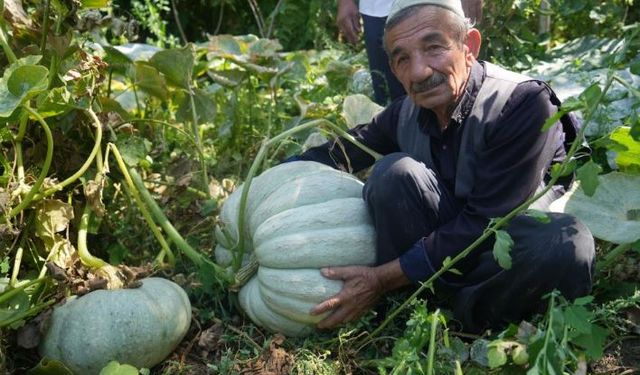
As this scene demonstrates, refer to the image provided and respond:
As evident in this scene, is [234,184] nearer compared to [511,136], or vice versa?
[511,136]

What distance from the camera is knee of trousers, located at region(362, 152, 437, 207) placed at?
2.36 meters

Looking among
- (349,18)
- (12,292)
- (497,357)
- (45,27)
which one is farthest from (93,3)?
(497,357)

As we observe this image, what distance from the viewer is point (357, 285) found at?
7.75 ft

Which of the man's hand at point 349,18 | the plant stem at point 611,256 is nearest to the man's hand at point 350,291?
the plant stem at point 611,256

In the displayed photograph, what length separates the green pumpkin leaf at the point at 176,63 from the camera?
2994 millimetres

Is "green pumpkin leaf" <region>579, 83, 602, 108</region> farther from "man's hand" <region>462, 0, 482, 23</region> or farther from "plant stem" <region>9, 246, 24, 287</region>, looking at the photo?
"plant stem" <region>9, 246, 24, 287</region>

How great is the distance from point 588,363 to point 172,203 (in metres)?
1.62

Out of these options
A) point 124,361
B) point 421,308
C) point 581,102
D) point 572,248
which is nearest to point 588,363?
point 572,248

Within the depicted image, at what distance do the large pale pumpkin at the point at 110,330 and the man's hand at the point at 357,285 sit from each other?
42 cm

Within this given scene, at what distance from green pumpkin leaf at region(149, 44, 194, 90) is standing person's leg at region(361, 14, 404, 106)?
73 cm

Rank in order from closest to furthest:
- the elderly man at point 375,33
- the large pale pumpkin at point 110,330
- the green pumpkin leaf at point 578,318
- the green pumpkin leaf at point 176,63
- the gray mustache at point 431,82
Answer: the green pumpkin leaf at point 578,318, the large pale pumpkin at point 110,330, the gray mustache at point 431,82, the green pumpkin leaf at point 176,63, the elderly man at point 375,33

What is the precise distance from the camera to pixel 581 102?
6.08ft

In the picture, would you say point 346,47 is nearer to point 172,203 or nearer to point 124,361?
point 172,203

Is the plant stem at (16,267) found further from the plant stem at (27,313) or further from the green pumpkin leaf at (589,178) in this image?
the green pumpkin leaf at (589,178)
